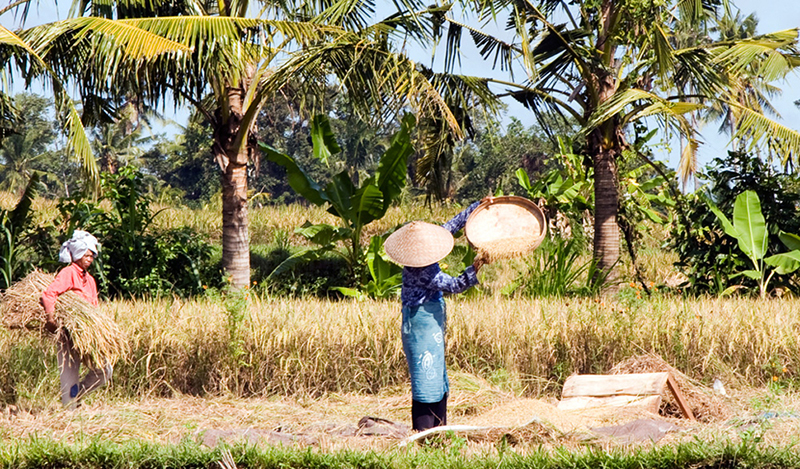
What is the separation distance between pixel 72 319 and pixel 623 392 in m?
4.09

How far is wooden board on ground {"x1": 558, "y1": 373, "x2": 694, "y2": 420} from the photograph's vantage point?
618cm

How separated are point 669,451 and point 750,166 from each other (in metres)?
8.26

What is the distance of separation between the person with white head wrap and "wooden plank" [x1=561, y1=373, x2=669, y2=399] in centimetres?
361

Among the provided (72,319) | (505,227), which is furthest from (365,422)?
(72,319)

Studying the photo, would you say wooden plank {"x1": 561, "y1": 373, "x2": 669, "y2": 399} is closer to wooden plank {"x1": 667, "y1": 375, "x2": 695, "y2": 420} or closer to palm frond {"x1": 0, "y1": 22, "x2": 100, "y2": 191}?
wooden plank {"x1": 667, "y1": 375, "x2": 695, "y2": 420}

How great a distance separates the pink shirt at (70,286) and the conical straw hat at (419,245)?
2.49 meters

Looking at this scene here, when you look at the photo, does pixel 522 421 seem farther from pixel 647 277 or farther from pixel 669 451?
pixel 647 277

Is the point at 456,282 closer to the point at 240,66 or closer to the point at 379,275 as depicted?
the point at 240,66

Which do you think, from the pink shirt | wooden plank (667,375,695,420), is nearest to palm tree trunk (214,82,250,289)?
the pink shirt

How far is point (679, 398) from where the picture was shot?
6.27 m

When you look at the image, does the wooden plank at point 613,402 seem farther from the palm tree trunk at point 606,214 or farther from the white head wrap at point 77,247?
the palm tree trunk at point 606,214

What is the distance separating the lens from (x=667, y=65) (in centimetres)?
989

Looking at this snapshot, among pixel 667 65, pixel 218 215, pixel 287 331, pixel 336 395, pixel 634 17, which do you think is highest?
pixel 634 17

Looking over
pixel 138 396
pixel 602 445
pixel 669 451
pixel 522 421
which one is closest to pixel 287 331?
pixel 138 396
